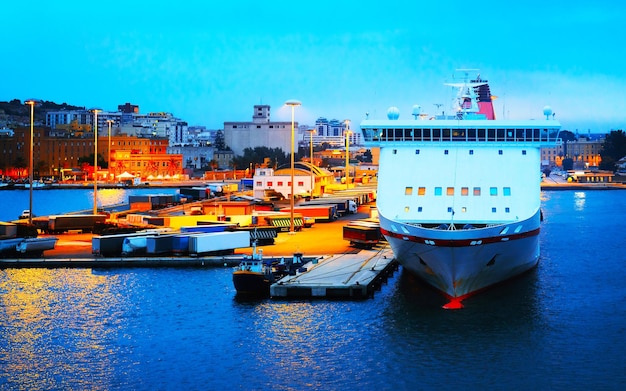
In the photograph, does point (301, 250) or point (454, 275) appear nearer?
point (454, 275)

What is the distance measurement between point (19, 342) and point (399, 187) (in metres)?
16.2

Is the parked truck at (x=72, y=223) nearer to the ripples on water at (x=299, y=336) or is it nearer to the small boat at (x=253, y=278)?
the ripples on water at (x=299, y=336)

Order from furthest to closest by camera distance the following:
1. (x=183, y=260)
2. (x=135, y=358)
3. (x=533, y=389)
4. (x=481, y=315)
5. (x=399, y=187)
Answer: (x=183, y=260)
(x=399, y=187)
(x=481, y=315)
(x=135, y=358)
(x=533, y=389)

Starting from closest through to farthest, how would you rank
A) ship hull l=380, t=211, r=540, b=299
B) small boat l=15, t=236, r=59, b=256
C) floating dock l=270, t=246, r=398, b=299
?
ship hull l=380, t=211, r=540, b=299 < floating dock l=270, t=246, r=398, b=299 < small boat l=15, t=236, r=59, b=256

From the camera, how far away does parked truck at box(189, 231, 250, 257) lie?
44.2 m

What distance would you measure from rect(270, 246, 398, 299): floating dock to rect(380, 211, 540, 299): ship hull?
2.04 m

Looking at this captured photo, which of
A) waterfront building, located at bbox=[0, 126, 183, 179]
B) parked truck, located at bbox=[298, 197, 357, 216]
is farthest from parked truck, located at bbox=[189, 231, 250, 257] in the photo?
waterfront building, located at bbox=[0, 126, 183, 179]

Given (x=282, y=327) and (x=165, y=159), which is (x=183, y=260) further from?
(x=165, y=159)

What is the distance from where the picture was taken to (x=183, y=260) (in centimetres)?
4325

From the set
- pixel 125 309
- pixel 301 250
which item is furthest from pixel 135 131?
pixel 125 309

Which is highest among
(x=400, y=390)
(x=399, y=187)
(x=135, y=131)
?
(x=135, y=131)

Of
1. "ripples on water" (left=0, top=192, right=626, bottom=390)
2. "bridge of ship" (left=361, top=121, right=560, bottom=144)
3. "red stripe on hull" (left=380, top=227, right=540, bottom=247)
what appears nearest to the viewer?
"ripples on water" (left=0, top=192, right=626, bottom=390)

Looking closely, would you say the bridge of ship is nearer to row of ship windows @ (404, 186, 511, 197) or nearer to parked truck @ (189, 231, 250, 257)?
row of ship windows @ (404, 186, 511, 197)

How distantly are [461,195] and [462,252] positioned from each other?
4386 mm
